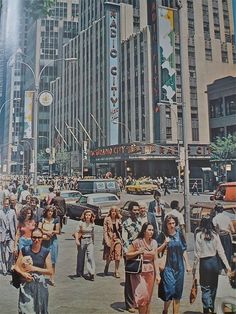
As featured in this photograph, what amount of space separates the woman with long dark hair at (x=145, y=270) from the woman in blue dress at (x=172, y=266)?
8 centimetres

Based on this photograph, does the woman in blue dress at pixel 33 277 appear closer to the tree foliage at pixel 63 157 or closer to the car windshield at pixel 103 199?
the car windshield at pixel 103 199

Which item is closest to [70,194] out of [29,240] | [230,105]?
[29,240]

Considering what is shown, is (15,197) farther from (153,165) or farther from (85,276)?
(153,165)

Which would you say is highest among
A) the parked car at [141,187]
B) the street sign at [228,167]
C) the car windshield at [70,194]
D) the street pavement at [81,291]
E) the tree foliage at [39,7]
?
the tree foliage at [39,7]

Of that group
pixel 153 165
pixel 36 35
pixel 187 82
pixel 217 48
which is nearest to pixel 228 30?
pixel 217 48

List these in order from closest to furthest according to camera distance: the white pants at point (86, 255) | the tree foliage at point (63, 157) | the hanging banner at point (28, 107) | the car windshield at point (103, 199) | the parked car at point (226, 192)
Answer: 1. the parked car at point (226, 192)
2. the white pants at point (86, 255)
3. the car windshield at point (103, 199)
4. the hanging banner at point (28, 107)
5. the tree foliage at point (63, 157)

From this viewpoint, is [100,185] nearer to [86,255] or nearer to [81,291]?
[86,255]

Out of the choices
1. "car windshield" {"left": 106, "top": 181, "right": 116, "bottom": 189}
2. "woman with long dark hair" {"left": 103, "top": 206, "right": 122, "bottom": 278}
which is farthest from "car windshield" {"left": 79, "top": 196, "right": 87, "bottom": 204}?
"woman with long dark hair" {"left": 103, "top": 206, "right": 122, "bottom": 278}

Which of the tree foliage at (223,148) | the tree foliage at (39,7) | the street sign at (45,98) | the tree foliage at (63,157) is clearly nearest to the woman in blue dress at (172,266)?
the tree foliage at (223,148)

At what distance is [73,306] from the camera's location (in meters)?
2.93

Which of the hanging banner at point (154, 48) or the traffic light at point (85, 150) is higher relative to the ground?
the hanging banner at point (154, 48)

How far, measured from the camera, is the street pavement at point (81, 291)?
9.40 feet

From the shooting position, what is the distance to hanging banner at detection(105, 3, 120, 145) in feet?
13.0

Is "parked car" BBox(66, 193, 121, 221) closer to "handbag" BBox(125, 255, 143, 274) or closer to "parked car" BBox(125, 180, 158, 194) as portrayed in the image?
"parked car" BBox(125, 180, 158, 194)
